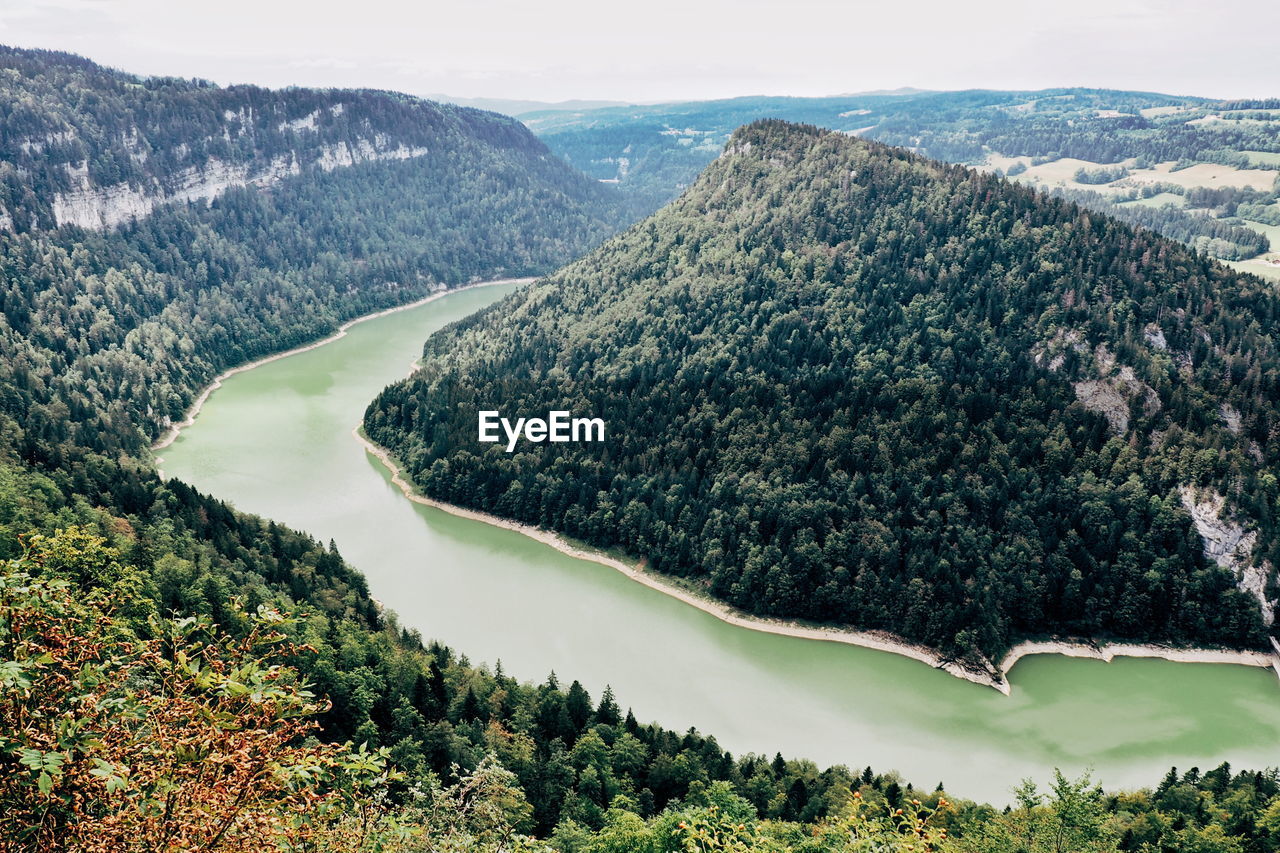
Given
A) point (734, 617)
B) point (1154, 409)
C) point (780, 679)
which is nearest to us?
point (780, 679)

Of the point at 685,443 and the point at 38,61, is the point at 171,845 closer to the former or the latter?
the point at 685,443

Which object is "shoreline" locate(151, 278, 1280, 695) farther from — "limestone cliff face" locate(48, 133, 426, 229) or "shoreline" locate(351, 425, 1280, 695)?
"limestone cliff face" locate(48, 133, 426, 229)

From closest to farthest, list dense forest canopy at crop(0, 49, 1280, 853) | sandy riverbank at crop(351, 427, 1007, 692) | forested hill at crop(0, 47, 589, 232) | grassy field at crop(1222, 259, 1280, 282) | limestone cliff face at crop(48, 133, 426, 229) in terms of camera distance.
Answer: dense forest canopy at crop(0, 49, 1280, 853), sandy riverbank at crop(351, 427, 1007, 692), grassy field at crop(1222, 259, 1280, 282), forested hill at crop(0, 47, 589, 232), limestone cliff face at crop(48, 133, 426, 229)

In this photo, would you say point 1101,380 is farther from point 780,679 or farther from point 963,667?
point 780,679

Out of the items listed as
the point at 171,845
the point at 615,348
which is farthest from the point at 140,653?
the point at 615,348

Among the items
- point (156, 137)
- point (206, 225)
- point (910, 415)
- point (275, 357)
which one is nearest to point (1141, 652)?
point (910, 415)

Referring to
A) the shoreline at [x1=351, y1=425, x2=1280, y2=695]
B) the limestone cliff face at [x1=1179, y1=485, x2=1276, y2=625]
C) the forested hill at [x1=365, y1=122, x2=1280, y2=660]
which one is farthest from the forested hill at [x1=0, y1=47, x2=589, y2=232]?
the limestone cliff face at [x1=1179, y1=485, x2=1276, y2=625]
